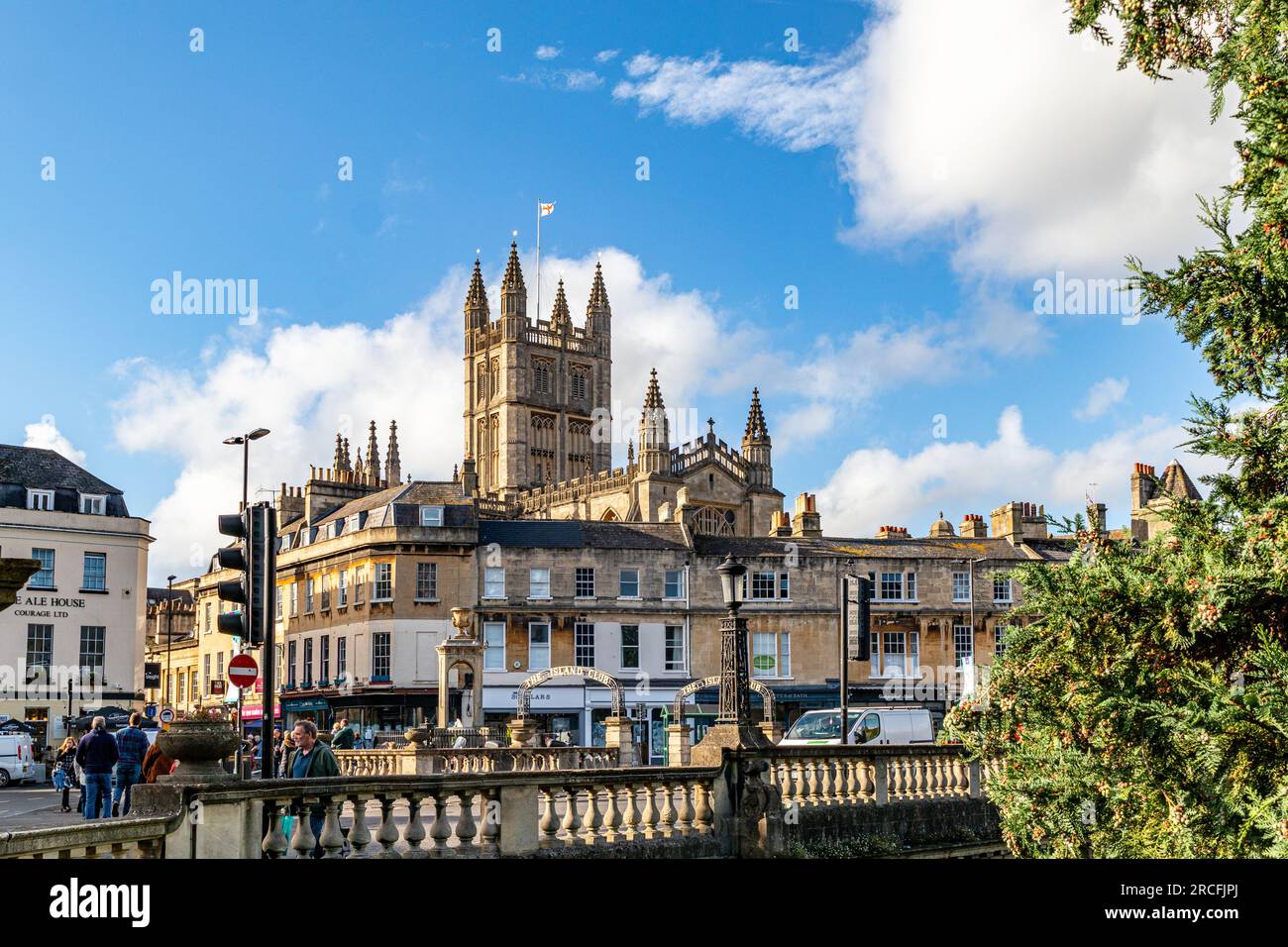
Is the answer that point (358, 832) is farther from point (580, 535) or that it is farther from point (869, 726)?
point (580, 535)

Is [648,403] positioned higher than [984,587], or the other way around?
[648,403]

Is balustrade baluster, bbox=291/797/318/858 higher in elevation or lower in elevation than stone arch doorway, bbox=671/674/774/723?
higher

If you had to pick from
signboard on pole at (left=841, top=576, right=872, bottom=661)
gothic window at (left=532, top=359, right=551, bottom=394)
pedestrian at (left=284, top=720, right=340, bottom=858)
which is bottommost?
pedestrian at (left=284, top=720, right=340, bottom=858)

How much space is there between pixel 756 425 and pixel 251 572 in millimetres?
72530

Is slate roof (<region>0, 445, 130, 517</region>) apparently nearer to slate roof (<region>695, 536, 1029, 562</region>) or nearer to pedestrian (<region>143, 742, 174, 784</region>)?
slate roof (<region>695, 536, 1029, 562</region>)

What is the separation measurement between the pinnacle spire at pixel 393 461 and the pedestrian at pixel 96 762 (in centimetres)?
8928

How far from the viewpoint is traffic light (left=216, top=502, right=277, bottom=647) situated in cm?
1352

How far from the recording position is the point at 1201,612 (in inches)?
299

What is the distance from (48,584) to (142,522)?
459cm

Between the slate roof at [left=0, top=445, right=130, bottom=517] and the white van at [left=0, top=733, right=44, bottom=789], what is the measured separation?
50.2 ft

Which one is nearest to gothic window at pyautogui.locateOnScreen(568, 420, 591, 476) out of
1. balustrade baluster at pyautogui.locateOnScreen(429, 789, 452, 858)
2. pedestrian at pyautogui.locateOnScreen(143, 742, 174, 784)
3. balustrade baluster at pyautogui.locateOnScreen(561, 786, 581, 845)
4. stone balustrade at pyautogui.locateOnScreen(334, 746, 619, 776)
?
stone balustrade at pyautogui.locateOnScreen(334, 746, 619, 776)

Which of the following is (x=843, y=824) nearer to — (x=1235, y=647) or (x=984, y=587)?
(x=1235, y=647)
